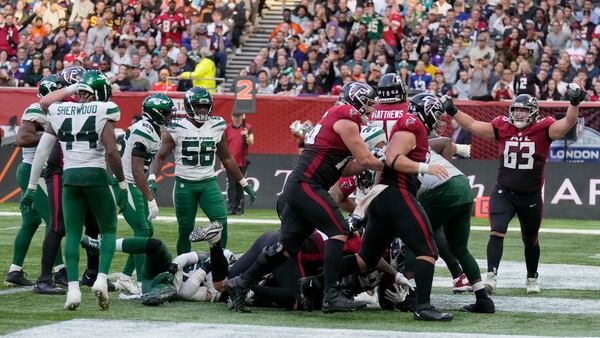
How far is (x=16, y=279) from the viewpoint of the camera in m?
10.9

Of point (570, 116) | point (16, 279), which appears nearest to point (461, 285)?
point (570, 116)

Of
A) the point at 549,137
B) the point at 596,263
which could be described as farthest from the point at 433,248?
the point at 596,263

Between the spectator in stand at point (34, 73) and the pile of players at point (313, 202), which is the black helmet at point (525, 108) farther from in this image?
the spectator in stand at point (34, 73)

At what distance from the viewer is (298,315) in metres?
9.20

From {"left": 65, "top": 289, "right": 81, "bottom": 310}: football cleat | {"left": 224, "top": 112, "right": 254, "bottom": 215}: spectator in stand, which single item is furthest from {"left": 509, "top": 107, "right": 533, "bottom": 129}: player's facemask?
{"left": 224, "top": 112, "right": 254, "bottom": 215}: spectator in stand

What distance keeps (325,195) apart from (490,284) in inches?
87.1

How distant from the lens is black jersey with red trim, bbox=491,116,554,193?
10.9 m

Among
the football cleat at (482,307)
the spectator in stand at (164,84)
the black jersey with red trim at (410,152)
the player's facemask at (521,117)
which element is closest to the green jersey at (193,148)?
the black jersey with red trim at (410,152)

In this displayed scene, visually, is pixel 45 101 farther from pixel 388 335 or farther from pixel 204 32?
pixel 204 32

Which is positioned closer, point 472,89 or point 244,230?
point 244,230

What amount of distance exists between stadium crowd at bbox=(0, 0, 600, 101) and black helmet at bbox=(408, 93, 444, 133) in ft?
38.7

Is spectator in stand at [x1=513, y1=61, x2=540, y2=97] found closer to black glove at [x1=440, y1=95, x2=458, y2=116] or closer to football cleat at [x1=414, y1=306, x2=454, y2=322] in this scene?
black glove at [x1=440, y1=95, x2=458, y2=116]

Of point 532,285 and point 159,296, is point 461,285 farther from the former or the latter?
point 159,296

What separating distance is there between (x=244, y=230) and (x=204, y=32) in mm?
9869
